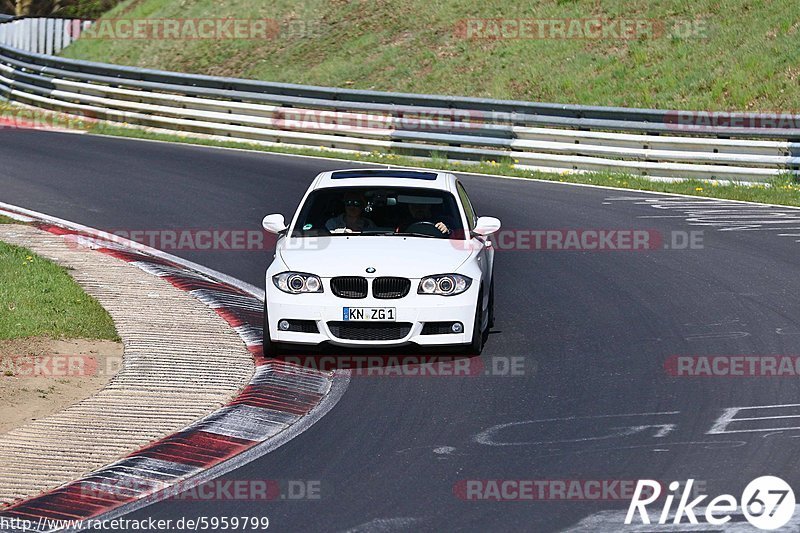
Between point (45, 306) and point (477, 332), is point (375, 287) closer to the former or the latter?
point (477, 332)

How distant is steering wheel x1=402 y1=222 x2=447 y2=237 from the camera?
11383 millimetres

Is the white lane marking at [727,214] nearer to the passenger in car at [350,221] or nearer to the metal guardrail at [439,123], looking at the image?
the metal guardrail at [439,123]

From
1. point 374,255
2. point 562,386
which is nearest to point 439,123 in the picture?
point 374,255

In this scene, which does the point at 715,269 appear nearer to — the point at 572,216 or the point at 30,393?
the point at 572,216

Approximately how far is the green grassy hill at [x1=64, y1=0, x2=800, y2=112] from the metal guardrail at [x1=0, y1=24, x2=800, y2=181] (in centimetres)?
275

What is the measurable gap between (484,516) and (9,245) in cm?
916

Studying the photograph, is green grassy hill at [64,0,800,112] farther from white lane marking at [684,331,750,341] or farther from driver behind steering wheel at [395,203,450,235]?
driver behind steering wheel at [395,203,450,235]

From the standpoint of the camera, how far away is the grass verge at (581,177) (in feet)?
63.6

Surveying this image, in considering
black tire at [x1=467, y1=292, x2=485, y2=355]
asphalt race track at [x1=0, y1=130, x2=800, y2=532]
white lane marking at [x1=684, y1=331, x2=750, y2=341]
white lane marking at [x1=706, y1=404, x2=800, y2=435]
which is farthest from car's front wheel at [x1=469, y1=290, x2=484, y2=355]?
white lane marking at [x1=706, y1=404, x2=800, y2=435]

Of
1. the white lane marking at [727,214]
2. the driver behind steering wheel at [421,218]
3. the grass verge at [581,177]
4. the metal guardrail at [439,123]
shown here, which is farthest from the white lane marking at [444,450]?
the metal guardrail at [439,123]

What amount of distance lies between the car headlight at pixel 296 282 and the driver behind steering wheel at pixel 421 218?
49.2 inches

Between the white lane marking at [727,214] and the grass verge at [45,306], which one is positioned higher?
the white lane marking at [727,214]

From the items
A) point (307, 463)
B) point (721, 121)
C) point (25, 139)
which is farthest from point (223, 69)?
point (307, 463)

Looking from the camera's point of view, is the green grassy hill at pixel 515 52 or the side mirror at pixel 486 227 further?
the green grassy hill at pixel 515 52
